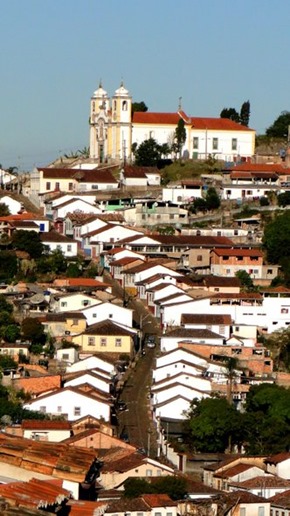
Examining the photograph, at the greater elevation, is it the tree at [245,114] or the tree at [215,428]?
the tree at [245,114]

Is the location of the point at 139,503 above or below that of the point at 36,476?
below

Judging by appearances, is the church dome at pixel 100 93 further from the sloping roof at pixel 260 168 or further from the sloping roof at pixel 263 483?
the sloping roof at pixel 263 483

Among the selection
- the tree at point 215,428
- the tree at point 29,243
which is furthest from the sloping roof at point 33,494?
the tree at point 29,243

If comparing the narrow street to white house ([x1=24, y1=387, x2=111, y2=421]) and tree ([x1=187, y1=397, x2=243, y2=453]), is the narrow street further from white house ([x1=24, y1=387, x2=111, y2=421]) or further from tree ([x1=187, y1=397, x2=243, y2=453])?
tree ([x1=187, y1=397, x2=243, y2=453])

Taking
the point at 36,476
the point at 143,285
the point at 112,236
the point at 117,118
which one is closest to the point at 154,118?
the point at 117,118

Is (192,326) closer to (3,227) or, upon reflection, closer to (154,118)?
(3,227)

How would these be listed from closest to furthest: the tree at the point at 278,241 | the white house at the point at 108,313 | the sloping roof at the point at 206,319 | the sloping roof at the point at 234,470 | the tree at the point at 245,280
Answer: the sloping roof at the point at 234,470, the sloping roof at the point at 206,319, the white house at the point at 108,313, the tree at the point at 245,280, the tree at the point at 278,241
